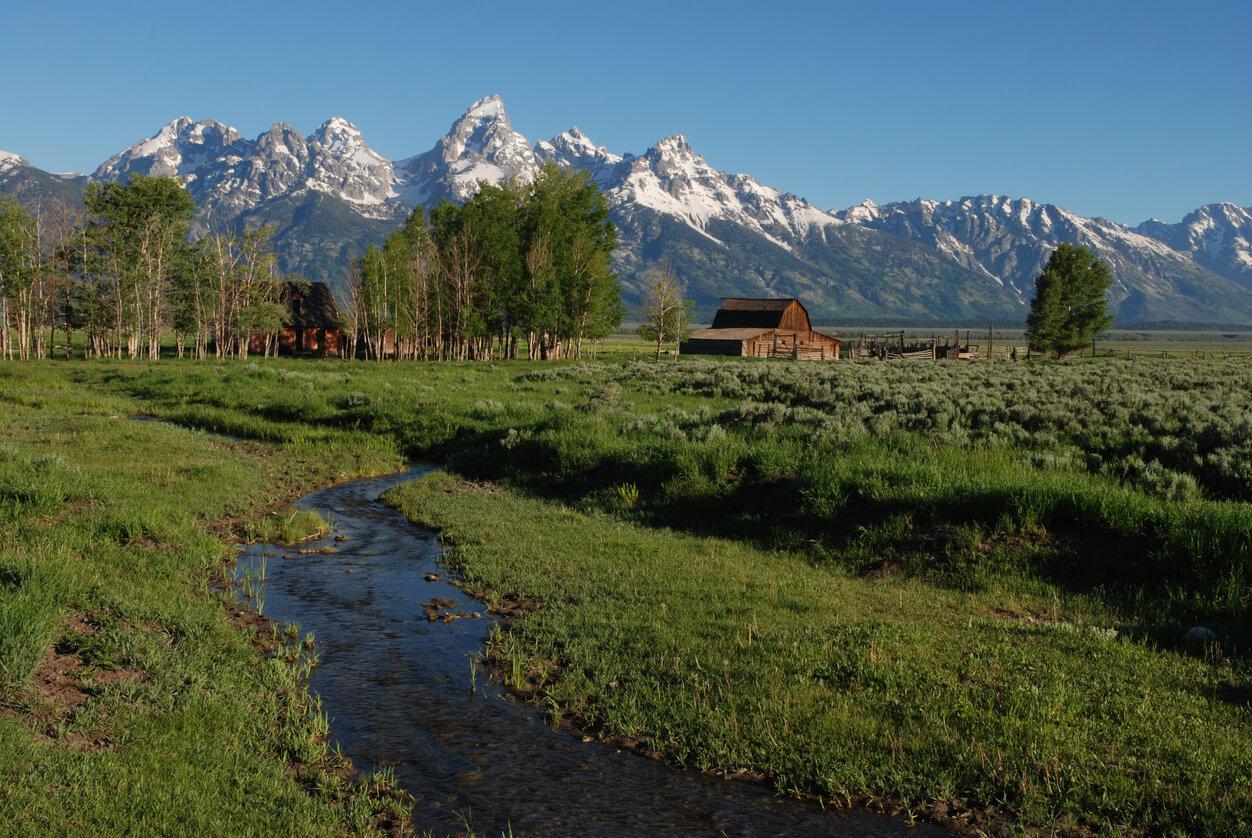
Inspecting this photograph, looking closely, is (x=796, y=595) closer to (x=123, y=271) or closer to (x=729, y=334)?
(x=123, y=271)

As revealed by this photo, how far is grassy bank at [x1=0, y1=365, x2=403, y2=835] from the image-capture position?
528cm

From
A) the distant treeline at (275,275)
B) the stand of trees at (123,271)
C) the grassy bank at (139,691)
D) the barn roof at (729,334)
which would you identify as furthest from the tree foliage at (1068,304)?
the grassy bank at (139,691)

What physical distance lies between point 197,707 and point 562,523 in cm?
811

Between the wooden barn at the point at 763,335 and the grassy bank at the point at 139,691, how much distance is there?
77.7m

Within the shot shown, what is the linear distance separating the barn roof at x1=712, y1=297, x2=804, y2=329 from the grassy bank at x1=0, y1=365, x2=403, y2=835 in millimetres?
89153

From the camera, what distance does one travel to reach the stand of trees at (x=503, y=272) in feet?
221

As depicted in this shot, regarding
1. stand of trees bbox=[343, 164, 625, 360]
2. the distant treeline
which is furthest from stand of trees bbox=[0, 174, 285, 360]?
stand of trees bbox=[343, 164, 625, 360]

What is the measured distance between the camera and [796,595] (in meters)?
10.1

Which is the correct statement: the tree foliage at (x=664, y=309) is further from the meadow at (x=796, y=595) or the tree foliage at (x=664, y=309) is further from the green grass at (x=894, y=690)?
the green grass at (x=894, y=690)

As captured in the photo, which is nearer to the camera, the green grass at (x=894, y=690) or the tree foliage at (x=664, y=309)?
the green grass at (x=894, y=690)

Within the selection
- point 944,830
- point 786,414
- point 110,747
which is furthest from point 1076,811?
point 786,414

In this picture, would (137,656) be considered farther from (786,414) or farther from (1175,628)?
(786,414)

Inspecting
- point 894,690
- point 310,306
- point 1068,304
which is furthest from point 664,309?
point 894,690

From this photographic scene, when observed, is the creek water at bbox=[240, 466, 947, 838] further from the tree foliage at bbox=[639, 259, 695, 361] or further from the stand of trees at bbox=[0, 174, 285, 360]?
the tree foliage at bbox=[639, 259, 695, 361]
